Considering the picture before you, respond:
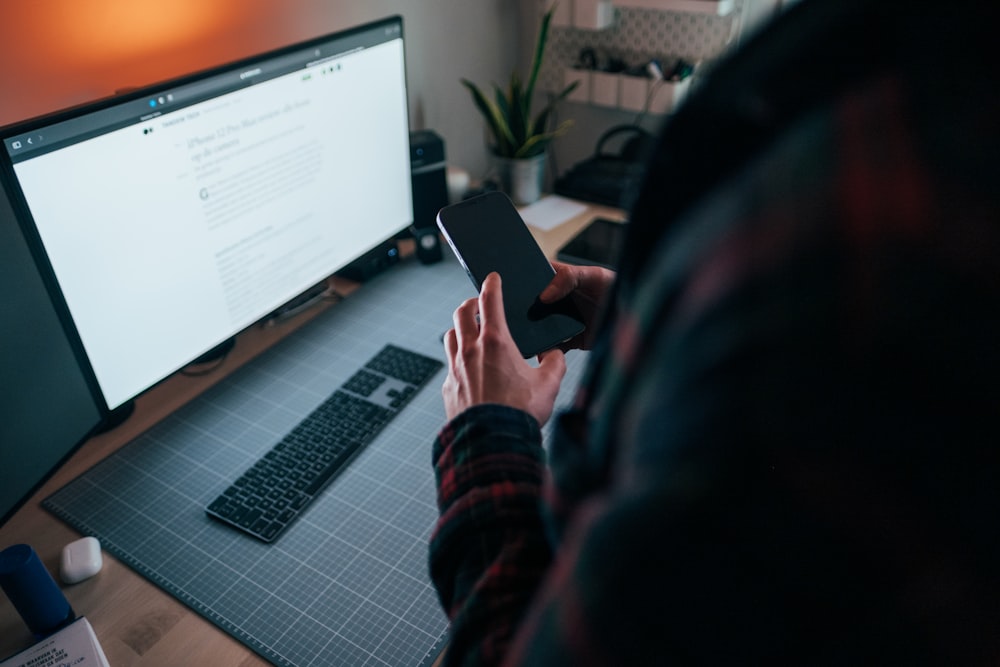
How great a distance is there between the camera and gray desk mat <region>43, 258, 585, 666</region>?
72 cm

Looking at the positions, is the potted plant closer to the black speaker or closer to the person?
the black speaker

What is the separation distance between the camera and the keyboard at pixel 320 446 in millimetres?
843

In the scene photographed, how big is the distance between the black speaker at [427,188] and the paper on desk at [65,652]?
2.83ft

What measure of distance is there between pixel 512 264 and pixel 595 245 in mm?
533

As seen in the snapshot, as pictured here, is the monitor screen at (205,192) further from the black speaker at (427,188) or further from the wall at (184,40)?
the wall at (184,40)

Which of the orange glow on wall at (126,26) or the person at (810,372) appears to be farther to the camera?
the orange glow on wall at (126,26)

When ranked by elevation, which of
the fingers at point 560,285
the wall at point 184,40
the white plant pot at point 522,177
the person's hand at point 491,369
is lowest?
the white plant pot at point 522,177

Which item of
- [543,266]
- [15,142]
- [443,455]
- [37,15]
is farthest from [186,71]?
[443,455]

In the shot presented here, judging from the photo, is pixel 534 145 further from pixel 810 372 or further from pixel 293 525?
pixel 810 372

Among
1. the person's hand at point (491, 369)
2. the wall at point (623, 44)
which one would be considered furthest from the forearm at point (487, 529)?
the wall at point (623, 44)

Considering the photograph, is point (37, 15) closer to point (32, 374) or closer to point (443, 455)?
point (32, 374)

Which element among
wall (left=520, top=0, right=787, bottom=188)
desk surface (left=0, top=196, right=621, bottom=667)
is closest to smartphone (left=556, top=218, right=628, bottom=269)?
wall (left=520, top=0, right=787, bottom=188)

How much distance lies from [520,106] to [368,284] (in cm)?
57

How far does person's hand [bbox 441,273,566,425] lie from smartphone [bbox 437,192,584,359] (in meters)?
0.14
